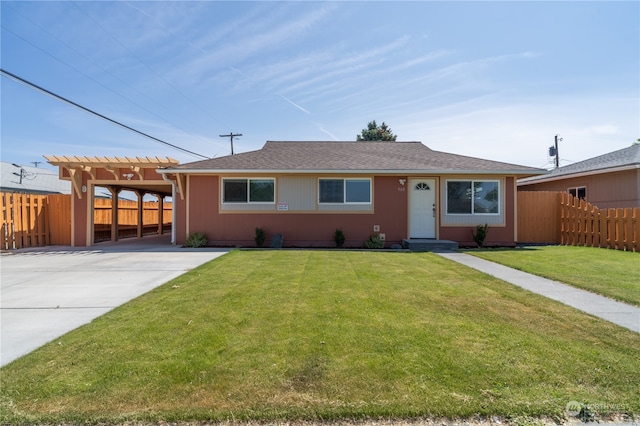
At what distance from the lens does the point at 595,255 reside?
9.19 m

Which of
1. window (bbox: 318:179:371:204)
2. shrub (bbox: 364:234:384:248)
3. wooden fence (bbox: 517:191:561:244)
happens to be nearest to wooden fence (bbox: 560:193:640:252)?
wooden fence (bbox: 517:191:561:244)

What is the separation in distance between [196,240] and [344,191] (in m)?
5.68

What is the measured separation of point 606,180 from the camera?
44.7 feet

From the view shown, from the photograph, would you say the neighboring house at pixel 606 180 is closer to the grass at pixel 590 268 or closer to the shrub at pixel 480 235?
the shrub at pixel 480 235

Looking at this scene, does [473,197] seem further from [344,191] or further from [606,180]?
[606,180]

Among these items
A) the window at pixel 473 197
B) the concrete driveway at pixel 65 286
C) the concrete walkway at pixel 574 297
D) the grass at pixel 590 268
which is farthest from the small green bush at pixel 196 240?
the grass at pixel 590 268

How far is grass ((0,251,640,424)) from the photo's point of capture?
7.43 ft

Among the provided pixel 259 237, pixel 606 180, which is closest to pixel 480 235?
pixel 606 180

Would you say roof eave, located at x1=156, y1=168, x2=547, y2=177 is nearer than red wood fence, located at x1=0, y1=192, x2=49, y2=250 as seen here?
Yes

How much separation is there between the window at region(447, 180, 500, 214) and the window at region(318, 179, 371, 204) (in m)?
3.08

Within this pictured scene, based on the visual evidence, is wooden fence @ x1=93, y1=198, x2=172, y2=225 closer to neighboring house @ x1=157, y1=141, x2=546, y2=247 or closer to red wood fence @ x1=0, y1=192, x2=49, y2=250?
red wood fence @ x1=0, y1=192, x2=49, y2=250

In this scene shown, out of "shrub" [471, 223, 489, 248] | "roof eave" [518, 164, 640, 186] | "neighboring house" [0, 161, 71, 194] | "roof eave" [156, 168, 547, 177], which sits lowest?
"shrub" [471, 223, 489, 248]

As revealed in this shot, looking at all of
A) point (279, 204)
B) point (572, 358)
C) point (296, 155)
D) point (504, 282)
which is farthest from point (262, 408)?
point (296, 155)

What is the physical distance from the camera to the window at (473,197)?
1183 cm
